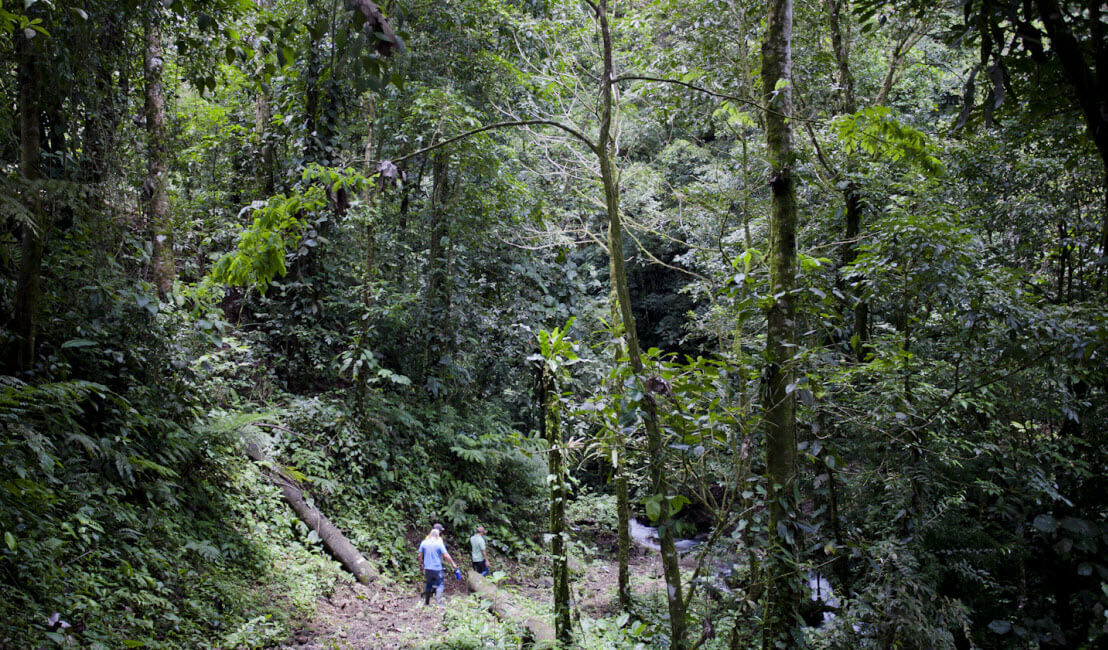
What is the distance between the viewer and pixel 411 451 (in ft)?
31.9

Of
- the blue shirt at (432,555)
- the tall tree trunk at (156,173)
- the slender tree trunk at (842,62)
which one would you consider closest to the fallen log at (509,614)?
the blue shirt at (432,555)

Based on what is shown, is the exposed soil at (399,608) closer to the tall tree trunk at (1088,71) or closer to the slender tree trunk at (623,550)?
the slender tree trunk at (623,550)

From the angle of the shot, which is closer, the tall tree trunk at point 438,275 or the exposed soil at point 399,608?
the exposed soil at point 399,608

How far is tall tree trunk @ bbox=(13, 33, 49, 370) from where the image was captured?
412 centimetres

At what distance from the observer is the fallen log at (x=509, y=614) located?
5756mm

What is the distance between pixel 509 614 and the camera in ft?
22.4

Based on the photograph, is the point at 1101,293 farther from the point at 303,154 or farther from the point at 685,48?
the point at 303,154

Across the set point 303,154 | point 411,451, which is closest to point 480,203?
point 303,154

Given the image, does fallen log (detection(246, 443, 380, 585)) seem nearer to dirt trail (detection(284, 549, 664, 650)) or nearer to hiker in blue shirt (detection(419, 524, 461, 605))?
dirt trail (detection(284, 549, 664, 650))

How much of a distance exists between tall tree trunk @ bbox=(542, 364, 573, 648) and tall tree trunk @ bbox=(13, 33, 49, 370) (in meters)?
3.64

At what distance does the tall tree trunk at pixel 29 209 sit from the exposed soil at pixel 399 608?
329 cm

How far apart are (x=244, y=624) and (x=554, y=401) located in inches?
131

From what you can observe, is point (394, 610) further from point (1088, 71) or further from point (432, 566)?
point (1088, 71)

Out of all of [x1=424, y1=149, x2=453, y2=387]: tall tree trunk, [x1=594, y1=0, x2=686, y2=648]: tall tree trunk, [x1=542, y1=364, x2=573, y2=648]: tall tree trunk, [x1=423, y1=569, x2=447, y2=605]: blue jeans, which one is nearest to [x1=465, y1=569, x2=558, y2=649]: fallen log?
[x1=542, y1=364, x2=573, y2=648]: tall tree trunk
